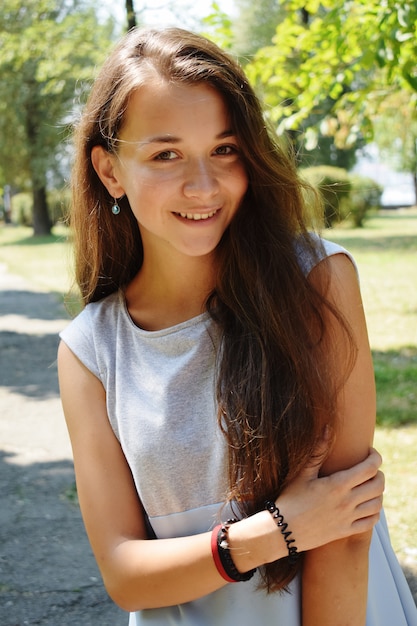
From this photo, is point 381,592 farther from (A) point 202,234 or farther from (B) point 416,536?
(B) point 416,536

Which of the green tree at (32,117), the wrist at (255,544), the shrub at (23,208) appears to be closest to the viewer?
the wrist at (255,544)

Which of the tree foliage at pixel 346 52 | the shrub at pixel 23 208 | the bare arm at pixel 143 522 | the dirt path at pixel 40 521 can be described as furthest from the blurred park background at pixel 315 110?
the shrub at pixel 23 208

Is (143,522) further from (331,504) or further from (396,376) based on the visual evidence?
(396,376)

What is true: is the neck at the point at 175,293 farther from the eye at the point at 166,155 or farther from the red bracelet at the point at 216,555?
the red bracelet at the point at 216,555

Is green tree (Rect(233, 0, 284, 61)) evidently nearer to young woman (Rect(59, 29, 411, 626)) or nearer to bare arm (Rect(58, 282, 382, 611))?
young woman (Rect(59, 29, 411, 626))

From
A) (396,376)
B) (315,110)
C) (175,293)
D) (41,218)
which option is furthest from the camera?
(41,218)

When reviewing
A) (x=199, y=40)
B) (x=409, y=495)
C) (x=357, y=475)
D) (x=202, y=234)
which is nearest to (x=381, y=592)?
(x=357, y=475)

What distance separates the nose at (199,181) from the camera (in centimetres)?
150

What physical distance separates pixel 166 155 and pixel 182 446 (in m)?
0.54

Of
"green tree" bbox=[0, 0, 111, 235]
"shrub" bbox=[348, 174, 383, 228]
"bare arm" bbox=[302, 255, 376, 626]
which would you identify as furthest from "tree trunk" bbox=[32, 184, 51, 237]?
"bare arm" bbox=[302, 255, 376, 626]

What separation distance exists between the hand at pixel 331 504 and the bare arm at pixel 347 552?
38mm

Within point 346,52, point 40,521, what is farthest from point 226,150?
point 346,52

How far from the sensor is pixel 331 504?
1.39 meters

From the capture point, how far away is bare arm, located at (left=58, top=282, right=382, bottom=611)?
1.39 m
